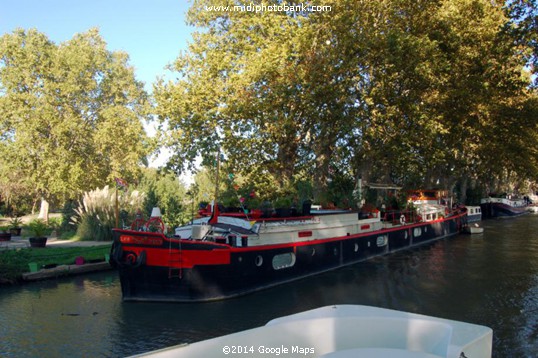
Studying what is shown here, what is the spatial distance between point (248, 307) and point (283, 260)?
362cm

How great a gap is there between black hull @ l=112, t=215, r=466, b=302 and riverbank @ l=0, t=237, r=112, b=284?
17.3 ft

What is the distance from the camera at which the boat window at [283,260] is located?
16.7 meters

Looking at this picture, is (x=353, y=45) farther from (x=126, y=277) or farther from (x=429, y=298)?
(x=126, y=277)

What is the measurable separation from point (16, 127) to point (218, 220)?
2821 centimetres

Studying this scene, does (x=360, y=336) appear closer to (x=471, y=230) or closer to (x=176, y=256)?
(x=176, y=256)

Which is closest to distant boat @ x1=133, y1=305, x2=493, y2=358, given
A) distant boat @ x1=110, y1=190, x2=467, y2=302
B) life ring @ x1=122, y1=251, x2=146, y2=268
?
distant boat @ x1=110, y1=190, x2=467, y2=302

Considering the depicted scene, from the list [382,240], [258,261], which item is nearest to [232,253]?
[258,261]

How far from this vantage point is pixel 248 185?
1141 inches

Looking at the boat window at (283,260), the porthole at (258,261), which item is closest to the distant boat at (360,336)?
the porthole at (258,261)

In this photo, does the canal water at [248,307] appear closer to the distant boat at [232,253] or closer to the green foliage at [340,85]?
the distant boat at [232,253]

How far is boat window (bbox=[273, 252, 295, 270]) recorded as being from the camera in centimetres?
1672

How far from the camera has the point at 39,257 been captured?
1970cm

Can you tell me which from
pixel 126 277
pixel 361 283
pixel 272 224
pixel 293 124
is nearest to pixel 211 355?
pixel 126 277

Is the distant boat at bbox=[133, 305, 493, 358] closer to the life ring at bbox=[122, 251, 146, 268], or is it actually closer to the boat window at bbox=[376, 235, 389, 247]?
the life ring at bbox=[122, 251, 146, 268]
